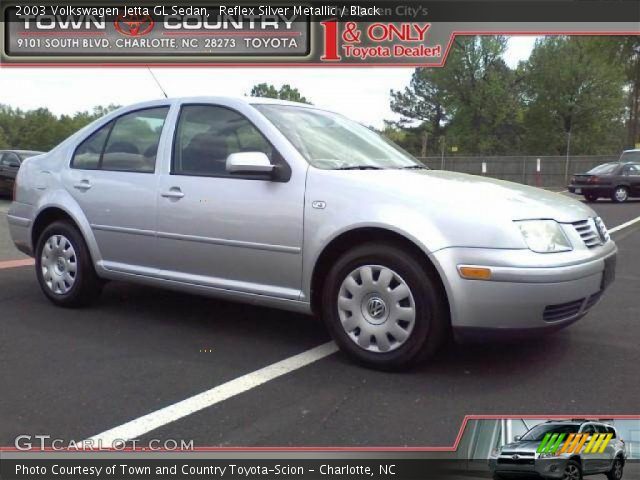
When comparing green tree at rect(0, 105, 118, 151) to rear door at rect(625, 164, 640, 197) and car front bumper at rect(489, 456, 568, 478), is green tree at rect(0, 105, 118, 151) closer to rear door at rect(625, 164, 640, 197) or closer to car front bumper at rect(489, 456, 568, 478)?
rear door at rect(625, 164, 640, 197)

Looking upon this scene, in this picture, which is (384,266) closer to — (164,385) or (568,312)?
(568,312)

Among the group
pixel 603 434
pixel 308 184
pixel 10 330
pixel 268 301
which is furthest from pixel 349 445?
pixel 10 330

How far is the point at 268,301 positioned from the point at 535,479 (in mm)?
1979

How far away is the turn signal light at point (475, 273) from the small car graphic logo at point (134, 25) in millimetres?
4543

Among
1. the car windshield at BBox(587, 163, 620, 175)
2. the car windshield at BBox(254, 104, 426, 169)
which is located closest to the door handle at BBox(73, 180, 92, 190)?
the car windshield at BBox(254, 104, 426, 169)

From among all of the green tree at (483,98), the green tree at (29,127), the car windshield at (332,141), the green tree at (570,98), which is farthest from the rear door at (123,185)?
the green tree at (29,127)

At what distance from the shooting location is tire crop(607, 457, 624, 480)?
2.34 meters

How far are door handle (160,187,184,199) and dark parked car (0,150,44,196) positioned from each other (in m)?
13.0

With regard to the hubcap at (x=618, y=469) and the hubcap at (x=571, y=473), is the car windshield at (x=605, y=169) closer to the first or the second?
the hubcap at (x=618, y=469)

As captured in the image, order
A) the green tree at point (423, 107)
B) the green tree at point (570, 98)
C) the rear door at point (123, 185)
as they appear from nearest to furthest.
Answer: the rear door at point (123, 185), the green tree at point (570, 98), the green tree at point (423, 107)

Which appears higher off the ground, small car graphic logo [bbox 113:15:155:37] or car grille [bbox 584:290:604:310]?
small car graphic logo [bbox 113:15:155:37]

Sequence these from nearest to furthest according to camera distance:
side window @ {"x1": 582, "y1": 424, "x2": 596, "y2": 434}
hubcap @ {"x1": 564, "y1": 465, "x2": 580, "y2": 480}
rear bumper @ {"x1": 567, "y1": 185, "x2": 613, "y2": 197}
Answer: hubcap @ {"x1": 564, "y1": 465, "x2": 580, "y2": 480} → side window @ {"x1": 582, "y1": 424, "x2": 596, "y2": 434} → rear bumper @ {"x1": 567, "y1": 185, "x2": 613, "y2": 197}

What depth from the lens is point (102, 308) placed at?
16.4 ft

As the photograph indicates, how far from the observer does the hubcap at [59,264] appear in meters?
4.84
